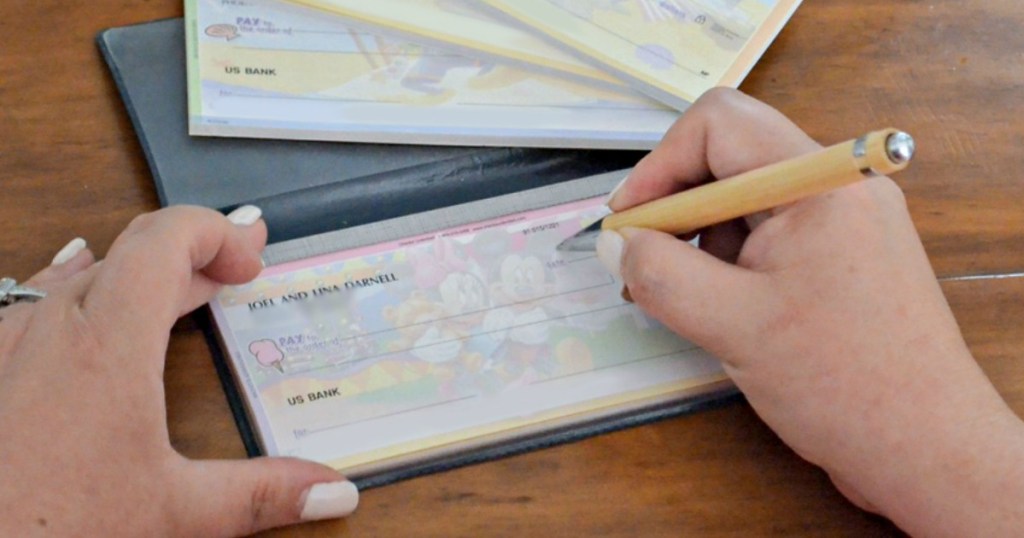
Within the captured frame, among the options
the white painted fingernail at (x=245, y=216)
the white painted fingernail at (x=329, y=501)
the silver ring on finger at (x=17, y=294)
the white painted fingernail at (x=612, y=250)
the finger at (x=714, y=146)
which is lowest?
the white painted fingernail at (x=329, y=501)

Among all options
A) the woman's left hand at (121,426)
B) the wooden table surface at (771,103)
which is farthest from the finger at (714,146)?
the woman's left hand at (121,426)

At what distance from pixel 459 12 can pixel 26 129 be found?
30 centimetres

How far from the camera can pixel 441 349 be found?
588 mm

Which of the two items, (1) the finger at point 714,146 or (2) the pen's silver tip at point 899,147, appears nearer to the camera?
(2) the pen's silver tip at point 899,147

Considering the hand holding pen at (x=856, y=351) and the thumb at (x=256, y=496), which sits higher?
the hand holding pen at (x=856, y=351)

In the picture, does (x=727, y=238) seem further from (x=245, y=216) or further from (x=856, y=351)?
(x=245, y=216)

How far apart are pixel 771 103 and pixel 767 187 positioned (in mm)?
240

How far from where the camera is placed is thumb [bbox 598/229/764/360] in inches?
20.5

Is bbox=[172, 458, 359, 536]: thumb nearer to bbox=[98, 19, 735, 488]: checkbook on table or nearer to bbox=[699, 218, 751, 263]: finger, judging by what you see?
bbox=[98, 19, 735, 488]: checkbook on table

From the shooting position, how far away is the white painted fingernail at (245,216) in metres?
0.61

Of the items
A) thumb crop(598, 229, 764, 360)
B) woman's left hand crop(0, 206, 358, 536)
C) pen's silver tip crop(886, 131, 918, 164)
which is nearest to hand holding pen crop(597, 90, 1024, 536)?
thumb crop(598, 229, 764, 360)

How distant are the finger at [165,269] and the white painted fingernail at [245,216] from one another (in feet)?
0.05

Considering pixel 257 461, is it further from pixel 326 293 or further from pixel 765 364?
pixel 765 364

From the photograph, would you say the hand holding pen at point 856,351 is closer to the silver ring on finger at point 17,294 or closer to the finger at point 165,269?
the finger at point 165,269
